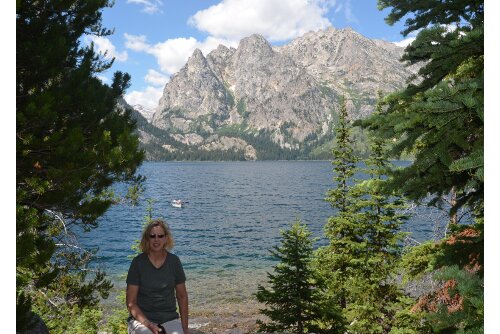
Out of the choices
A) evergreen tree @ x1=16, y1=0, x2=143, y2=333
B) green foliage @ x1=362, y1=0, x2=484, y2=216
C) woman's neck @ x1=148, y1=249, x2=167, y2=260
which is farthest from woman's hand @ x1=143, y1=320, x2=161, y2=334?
green foliage @ x1=362, y1=0, x2=484, y2=216

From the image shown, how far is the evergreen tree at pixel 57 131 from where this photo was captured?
662 centimetres

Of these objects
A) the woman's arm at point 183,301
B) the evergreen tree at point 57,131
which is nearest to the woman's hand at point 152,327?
the woman's arm at point 183,301

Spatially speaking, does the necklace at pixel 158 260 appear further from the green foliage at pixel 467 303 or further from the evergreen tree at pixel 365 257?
the evergreen tree at pixel 365 257

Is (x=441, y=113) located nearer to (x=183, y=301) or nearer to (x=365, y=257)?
(x=183, y=301)

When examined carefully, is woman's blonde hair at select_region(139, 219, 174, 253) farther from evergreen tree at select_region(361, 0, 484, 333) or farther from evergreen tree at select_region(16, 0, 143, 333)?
evergreen tree at select_region(361, 0, 484, 333)

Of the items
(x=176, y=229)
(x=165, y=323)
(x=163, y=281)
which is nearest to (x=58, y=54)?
(x=163, y=281)

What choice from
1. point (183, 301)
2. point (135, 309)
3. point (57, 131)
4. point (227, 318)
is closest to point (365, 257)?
point (227, 318)

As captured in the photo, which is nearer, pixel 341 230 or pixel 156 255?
pixel 156 255

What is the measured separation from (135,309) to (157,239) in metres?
0.93

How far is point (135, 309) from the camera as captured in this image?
200 inches

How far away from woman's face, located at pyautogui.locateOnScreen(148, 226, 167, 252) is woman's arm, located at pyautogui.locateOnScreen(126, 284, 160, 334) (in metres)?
0.55

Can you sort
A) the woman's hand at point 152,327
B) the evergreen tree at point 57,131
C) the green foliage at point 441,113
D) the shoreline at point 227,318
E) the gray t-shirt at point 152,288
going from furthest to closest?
the shoreline at point 227,318 < the evergreen tree at point 57,131 < the gray t-shirt at point 152,288 < the woman's hand at point 152,327 < the green foliage at point 441,113
